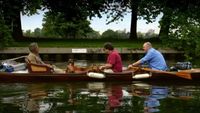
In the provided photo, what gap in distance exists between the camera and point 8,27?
37.8 meters

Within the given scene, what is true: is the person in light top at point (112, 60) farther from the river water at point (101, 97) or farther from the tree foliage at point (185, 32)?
the tree foliage at point (185, 32)

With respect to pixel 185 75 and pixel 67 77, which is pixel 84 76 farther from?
pixel 185 75

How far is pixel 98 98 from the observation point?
17062 mm

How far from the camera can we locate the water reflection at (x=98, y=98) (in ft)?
48.6

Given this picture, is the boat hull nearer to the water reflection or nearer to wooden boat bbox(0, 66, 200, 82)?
wooden boat bbox(0, 66, 200, 82)

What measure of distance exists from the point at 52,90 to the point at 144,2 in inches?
1075

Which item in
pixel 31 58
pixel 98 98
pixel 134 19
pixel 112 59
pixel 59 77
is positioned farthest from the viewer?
pixel 134 19

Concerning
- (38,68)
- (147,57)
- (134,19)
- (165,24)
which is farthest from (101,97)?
(134,19)

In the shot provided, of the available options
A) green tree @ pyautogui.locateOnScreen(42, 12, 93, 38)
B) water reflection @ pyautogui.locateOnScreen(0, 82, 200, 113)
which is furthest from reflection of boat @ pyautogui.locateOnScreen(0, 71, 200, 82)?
green tree @ pyautogui.locateOnScreen(42, 12, 93, 38)

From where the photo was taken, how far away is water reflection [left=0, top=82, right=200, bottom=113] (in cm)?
1483

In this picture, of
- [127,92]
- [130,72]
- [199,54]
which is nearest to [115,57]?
[130,72]

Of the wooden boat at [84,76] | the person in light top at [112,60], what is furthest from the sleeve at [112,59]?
the wooden boat at [84,76]

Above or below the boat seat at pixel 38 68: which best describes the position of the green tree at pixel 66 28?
above

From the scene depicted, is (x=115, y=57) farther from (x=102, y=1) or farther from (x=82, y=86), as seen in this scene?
(x=102, y=1)
